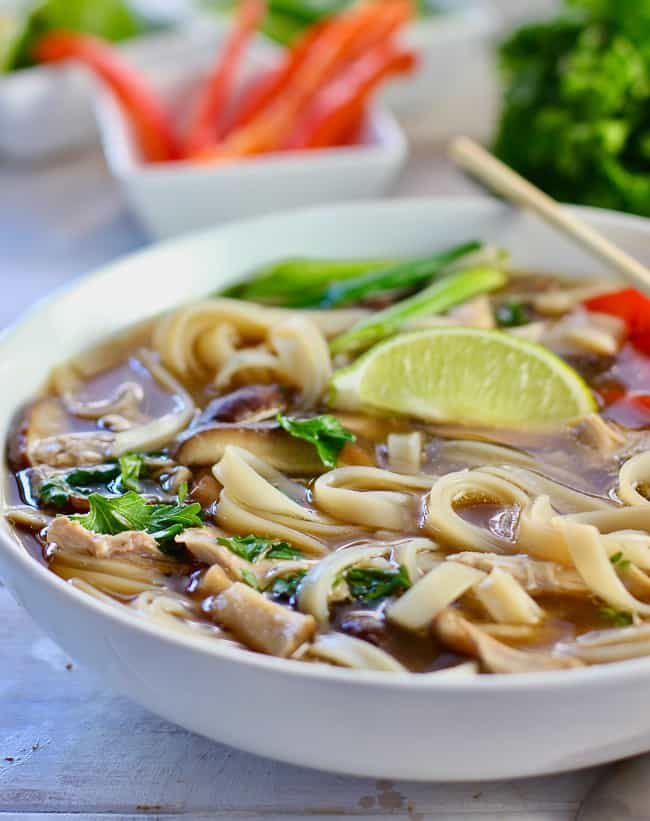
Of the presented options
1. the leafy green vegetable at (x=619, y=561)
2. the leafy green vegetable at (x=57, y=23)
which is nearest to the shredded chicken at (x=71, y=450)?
the leafy green vegetable at (x=619, y=561)

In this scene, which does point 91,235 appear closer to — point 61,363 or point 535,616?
point 61,363

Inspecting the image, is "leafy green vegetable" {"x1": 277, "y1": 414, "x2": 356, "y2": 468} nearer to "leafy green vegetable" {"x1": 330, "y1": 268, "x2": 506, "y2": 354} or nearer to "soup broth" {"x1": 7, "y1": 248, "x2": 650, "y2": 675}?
"soup broth" {"x1": 7, "y1": 248, "x2": 650, "y2": 675}

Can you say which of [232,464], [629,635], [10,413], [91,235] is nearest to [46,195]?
[91,235]

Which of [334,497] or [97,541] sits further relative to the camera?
[334,497]

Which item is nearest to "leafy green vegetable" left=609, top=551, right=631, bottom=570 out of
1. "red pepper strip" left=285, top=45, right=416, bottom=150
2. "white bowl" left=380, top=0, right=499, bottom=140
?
"red pepper strip" left=285, top=45, right=416, bottom=150

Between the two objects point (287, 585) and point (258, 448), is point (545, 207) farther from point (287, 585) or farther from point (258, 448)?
point (287, 585)

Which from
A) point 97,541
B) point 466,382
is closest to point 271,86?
point 466,382
